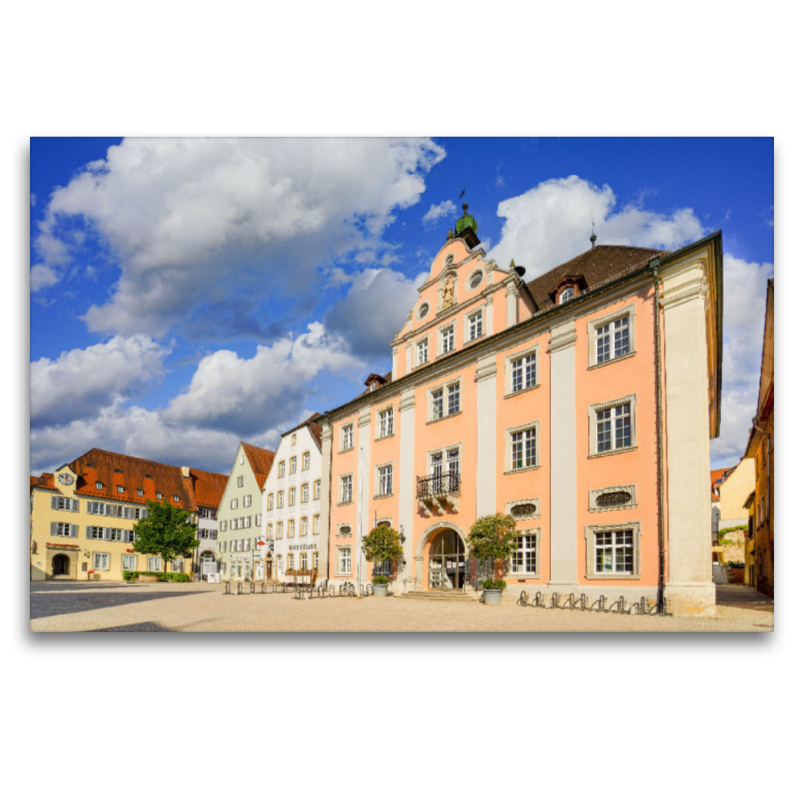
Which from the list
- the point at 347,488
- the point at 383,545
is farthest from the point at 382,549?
the point at 347,488

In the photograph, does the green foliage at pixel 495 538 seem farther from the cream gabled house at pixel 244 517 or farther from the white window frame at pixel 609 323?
the cream gabled house at pixel 244 517

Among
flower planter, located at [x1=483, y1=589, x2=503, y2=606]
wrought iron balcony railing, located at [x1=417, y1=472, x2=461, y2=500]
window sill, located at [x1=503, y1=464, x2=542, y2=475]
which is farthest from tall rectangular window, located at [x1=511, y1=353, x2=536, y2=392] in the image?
flower planter, located at [x1=483, y1=589, x2=503, y2=606]

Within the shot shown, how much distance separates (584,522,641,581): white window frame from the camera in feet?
41.2

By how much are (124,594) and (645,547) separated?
41.6 ft

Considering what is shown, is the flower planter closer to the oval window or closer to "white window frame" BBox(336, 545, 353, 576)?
the oval window

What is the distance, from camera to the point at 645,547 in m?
12.5

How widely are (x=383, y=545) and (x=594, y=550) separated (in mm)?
7327

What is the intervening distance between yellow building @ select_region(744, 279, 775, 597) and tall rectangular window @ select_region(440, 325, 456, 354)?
32.2 feet

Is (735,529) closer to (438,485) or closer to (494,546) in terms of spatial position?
(494,546)

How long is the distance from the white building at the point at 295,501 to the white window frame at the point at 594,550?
1284cm

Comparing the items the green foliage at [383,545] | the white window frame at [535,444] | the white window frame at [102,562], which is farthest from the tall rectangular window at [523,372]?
the white window frame at [102,562]

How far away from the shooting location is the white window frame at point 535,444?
15617 mm
